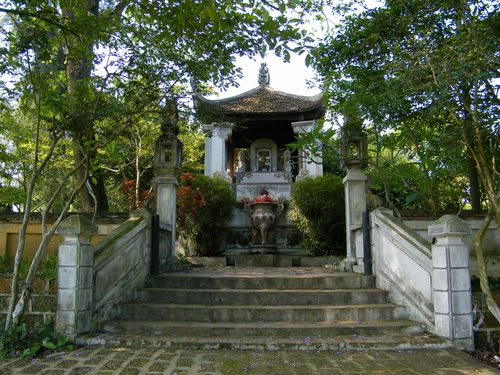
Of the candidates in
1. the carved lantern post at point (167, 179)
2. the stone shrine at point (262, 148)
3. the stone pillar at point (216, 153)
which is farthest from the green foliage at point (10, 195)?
the stone pillar at point (216, 153)

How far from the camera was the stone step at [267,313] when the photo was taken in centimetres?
532

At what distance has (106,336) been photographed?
481 centimetres

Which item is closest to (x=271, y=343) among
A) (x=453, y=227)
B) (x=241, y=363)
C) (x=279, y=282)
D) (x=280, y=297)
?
(x=241, y=363)

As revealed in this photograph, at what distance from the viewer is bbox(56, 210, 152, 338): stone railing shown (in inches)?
188

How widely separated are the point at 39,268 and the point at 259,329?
11.6 feet

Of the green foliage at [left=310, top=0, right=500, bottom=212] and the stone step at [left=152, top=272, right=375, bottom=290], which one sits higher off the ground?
the green foliage at [left=310, top=0, right=500, bottom=212]

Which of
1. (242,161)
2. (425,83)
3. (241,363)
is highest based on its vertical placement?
(242,161)

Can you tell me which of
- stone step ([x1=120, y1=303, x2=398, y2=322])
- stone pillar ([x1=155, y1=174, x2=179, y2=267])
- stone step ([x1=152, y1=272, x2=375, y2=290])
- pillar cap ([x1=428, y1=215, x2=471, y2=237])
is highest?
stone pillar ([x1=155, y1=174, x2=179, y2=267])

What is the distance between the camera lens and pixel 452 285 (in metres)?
4.72

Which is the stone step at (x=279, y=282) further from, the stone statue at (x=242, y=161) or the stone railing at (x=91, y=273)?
the stone statue at (x=242, y=161)

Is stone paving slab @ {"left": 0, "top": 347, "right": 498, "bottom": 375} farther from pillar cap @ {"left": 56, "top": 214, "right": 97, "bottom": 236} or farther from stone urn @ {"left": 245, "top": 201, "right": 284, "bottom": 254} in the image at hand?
stone urn @ {"left": 245, "top": 201, "right": 284, "bottom": 254}

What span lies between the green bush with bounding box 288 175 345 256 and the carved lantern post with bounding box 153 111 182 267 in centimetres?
446

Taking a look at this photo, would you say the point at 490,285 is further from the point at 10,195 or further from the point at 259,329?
the point at 10,195

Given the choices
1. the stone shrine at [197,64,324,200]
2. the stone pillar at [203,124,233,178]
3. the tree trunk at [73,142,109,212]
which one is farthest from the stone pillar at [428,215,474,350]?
the stone pillar at [203,124,233,178]
